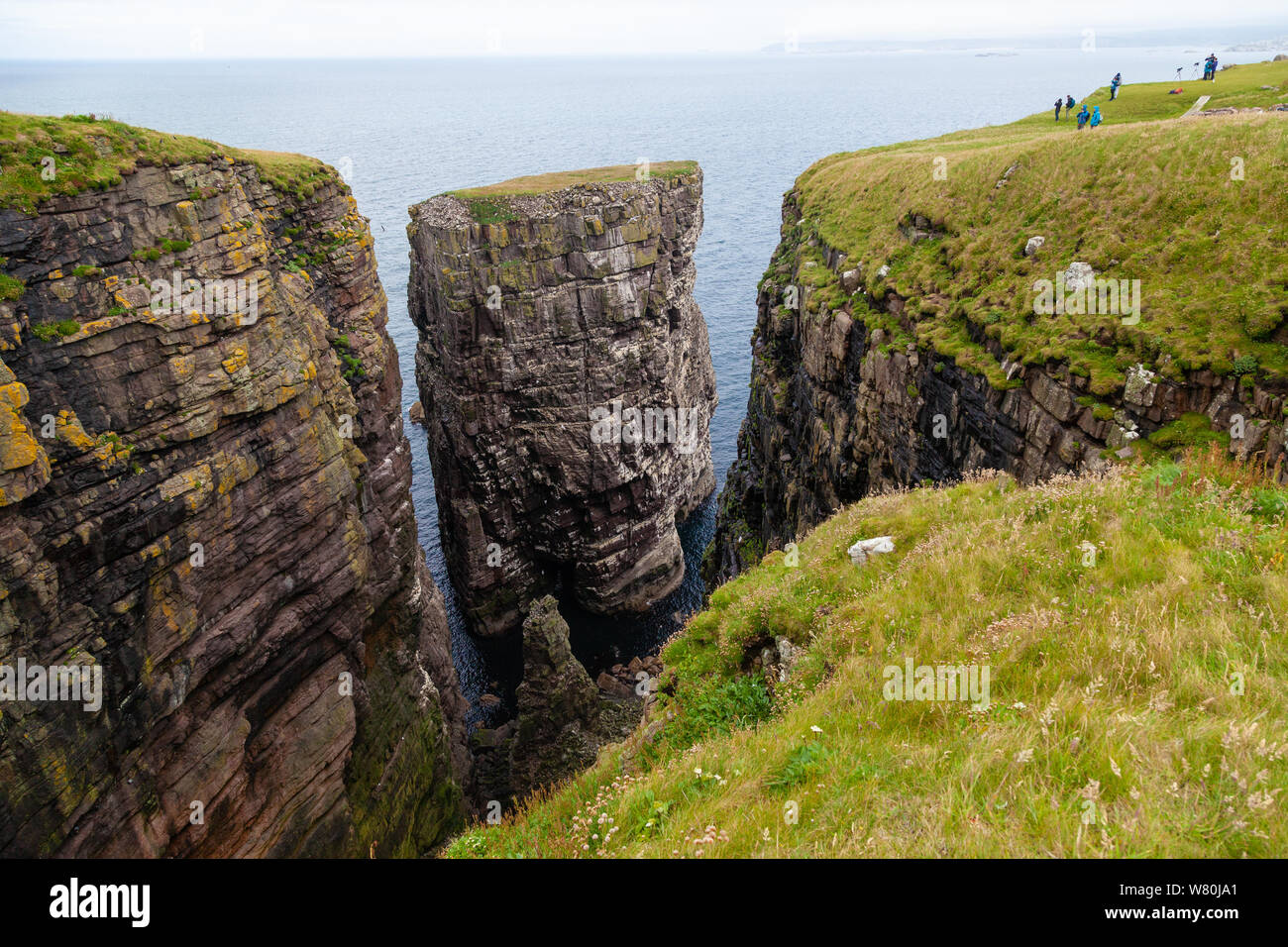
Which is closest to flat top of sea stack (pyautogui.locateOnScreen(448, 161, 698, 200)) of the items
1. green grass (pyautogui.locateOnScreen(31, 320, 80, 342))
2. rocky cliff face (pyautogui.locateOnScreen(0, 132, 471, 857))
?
rocky cliff face (pyautogui.locateOnScreen(0, 132, 471, 857))

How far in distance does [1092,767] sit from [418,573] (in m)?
33.8

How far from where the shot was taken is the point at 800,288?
41438 millimetres

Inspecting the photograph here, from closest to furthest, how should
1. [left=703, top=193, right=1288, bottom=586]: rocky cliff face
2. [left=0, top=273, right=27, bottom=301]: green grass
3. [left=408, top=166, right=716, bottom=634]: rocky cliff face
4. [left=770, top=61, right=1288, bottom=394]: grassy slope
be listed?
[left=0, top=273, right=27, bottom=301]: green grass < [left=703, top=193, right=1288, bottom=586]: rocky cliff face < [left=770, top=61, right=1288, bottom=394]: grassy slope < [left=408, top=166, right=716, bottom=634]: rocky cliff face

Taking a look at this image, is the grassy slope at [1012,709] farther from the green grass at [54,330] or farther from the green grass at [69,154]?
the green grass at [69,154]

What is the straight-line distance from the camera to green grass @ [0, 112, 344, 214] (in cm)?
1675

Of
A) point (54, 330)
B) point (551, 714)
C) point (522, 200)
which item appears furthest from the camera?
point (522, 200)

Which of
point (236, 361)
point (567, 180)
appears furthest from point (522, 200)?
point (236, 361)

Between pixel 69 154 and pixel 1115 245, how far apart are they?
31.0 meters

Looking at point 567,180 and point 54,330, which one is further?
point 567,180

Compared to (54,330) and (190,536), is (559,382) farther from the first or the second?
(54,330)

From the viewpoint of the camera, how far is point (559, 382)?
51.1 m

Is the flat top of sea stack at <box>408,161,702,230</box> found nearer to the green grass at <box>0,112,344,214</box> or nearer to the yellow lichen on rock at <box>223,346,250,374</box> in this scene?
the green grass at <box>0,112,344,214</box>

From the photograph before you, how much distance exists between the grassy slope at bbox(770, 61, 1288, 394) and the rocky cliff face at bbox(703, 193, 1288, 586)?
736 millimetres

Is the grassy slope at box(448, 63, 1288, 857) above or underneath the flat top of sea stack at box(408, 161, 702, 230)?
underneath
